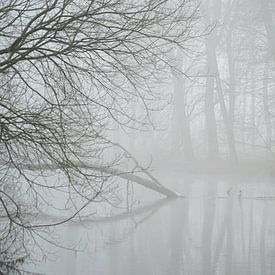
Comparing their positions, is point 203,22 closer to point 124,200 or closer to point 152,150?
point 152,150

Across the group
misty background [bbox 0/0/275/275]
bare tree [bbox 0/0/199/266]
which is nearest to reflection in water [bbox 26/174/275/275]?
misty background [bbox 0/0/275/275]

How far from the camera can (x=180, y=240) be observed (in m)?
11.4

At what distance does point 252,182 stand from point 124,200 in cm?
692

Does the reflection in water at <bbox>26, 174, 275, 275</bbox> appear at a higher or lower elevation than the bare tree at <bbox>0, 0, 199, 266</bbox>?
lower

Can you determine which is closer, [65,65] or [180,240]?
[65,65]

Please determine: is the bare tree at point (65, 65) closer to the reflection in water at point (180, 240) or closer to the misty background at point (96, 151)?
the misty background at point (96, 151)

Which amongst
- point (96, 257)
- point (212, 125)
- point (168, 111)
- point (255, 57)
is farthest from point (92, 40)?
point (168, 111)

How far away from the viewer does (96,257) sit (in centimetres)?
964

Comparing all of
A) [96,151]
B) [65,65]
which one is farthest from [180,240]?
[65,65]

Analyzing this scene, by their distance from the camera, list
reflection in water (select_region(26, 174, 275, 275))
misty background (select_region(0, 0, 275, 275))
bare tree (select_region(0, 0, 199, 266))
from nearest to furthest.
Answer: bare tree (select_region(0, 0, 199, 266)) → misty background (select_region(0, 0, 275, 275)) → reflection in water (select_region(26, 174, 275, 275))

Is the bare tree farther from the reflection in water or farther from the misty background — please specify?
the reflection in water

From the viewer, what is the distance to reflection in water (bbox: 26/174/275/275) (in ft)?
29.9

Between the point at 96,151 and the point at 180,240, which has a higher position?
the point at 96,151

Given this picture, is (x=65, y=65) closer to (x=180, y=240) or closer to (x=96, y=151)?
(x=96, y=151)
